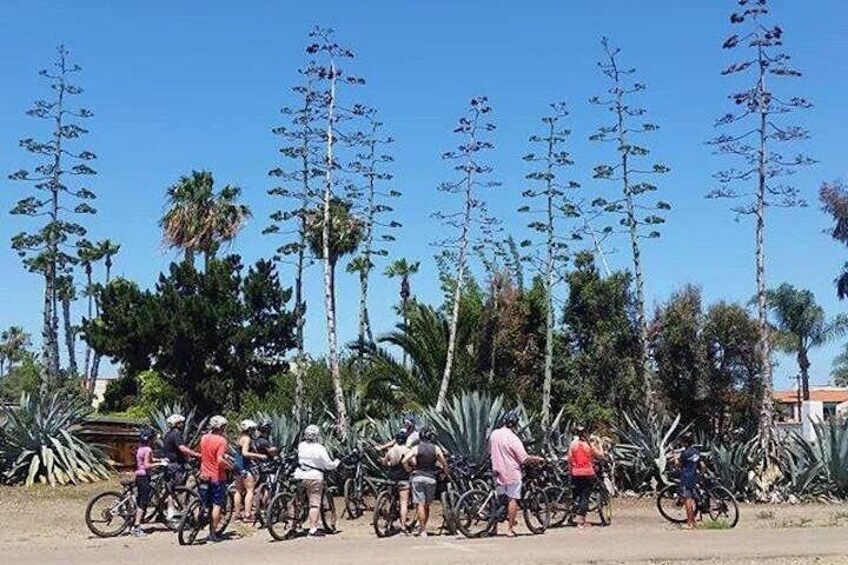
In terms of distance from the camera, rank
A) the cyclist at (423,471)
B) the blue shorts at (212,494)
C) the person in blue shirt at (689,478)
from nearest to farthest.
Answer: the blue shorts at (212,494), the cyclist at (423,471), the person in blue shirt at (689,478)

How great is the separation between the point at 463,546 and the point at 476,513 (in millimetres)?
1409

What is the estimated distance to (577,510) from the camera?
16.3m

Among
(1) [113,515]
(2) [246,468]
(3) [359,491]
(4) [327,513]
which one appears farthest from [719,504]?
(1) [113,515]

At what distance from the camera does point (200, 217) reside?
47.2 m

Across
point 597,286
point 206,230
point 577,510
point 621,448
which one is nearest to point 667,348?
point 597,286

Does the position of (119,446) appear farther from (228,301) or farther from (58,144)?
(228,301)

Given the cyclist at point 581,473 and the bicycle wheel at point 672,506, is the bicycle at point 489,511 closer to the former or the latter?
the cyclist at point 581,473

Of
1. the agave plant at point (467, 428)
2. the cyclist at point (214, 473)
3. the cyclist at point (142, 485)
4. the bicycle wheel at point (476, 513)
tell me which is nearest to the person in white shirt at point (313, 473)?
the cyclist at point (214, 473)

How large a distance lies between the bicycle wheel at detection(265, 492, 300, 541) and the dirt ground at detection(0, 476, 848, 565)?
0.86 ft

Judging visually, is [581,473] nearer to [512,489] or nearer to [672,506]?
[512,489]

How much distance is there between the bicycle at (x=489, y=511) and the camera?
1484 cm

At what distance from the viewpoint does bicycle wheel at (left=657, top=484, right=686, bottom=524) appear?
17688 millimetres

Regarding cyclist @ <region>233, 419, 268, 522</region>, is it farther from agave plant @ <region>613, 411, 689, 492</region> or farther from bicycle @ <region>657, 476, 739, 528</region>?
agave plant @ <region>613, 411, 689, 492</region>

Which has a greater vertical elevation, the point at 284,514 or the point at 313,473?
the point at 313,473
